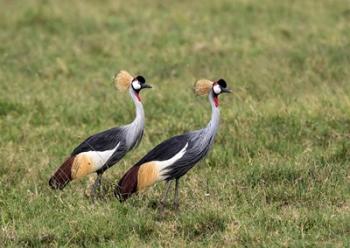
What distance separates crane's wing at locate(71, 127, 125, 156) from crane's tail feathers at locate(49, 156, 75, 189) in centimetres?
13

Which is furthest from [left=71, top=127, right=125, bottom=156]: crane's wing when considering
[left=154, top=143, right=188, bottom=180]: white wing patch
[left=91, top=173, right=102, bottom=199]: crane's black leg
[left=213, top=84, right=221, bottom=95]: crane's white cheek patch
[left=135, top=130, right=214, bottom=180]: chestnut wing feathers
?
[left=213, top=84, right=221, bottom=95]: crane's white cheek patch

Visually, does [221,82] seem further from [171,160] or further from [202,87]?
[171,160]

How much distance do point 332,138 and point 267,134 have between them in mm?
620

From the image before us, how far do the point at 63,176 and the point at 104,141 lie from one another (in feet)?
1.32

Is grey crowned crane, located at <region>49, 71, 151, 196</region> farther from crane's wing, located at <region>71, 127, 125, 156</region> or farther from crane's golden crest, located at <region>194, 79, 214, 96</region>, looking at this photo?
crane's golden crest, located at <region>194, 79, 214, 96</region>

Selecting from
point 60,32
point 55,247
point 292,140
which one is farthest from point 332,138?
point 60,32

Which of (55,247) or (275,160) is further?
(275,160)

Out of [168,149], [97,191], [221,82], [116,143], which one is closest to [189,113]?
[97,191]

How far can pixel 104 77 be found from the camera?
11.6m

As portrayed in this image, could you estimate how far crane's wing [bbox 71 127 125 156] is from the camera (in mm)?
6672

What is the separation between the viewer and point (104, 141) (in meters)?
6.70

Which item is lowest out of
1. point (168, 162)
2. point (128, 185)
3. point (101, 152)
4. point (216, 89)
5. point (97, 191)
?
point (97, 191)

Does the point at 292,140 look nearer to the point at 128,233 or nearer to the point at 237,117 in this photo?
the point at 237,117

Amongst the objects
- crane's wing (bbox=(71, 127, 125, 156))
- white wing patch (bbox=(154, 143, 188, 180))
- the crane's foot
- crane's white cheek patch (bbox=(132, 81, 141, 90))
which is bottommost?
the crane's foot
